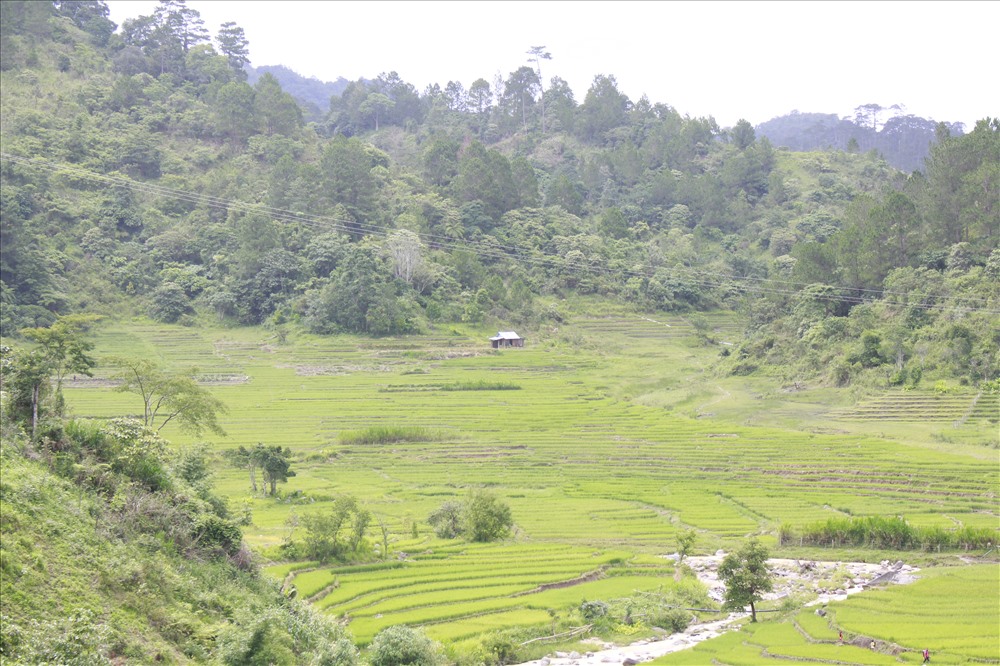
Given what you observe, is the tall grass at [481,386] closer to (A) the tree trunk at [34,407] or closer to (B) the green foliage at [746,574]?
(B) the green foliage at [746,574]

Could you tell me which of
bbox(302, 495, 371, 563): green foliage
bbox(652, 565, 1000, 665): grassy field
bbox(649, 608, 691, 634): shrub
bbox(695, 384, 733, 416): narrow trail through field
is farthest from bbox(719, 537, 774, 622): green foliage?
bbox(695, 384, 733, 416): narrow trail through field

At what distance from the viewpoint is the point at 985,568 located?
26422 millimetres

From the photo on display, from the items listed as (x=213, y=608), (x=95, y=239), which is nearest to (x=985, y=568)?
(x=213, y=608)

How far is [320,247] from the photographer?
74.6 meters

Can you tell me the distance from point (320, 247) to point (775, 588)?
55271 mm

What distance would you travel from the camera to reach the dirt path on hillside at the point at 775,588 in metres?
22.5

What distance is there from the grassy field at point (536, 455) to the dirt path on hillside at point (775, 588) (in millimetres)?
1318

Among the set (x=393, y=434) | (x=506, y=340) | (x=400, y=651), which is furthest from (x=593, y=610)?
(x=506, y=340)

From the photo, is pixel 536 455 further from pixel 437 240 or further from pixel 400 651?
pixel 437 240

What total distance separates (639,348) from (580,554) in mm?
43183

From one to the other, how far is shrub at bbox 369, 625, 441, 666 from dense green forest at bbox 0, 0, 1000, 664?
110 cm

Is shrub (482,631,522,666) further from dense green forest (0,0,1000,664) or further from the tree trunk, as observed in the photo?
the tree trunk

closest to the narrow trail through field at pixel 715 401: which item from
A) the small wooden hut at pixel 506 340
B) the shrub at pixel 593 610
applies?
the small wooden hut at pixel 506 340

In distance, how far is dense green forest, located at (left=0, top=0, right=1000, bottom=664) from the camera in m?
16.2
